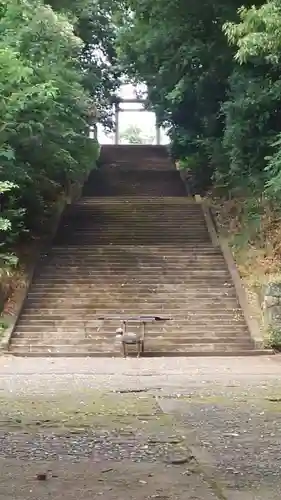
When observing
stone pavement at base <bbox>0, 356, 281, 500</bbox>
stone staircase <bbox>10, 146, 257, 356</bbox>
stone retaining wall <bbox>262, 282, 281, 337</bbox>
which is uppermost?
stone pavement at base <bbox>0, 356, 281, 500</bbox>

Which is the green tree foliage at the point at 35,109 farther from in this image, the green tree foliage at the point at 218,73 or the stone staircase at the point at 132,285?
the green tree foliage at the point at 218,73

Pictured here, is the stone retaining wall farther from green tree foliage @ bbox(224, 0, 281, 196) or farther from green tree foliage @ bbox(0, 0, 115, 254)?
green tree foliage @ bbox(0, 0, 115, 254)

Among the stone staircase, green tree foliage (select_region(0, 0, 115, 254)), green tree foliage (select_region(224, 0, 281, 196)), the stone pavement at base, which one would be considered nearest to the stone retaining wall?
the stone staircase

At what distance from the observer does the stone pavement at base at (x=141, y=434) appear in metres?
4.08

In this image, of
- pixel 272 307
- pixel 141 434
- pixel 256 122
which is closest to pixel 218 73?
pixel 256 122

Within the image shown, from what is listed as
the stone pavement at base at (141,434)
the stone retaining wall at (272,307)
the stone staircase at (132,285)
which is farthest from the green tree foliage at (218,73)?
the stone pavement at base at (141,434)

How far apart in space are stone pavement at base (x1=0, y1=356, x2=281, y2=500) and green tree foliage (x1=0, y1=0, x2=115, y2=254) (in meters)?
6.03

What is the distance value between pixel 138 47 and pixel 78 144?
5.90m

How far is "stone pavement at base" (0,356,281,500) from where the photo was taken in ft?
13.4

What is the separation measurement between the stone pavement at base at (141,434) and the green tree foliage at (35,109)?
6.03 m

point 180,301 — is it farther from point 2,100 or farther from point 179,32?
point 179,32

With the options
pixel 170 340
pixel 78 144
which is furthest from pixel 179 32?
pixel 170 340

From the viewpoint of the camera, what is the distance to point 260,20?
39.9 ft

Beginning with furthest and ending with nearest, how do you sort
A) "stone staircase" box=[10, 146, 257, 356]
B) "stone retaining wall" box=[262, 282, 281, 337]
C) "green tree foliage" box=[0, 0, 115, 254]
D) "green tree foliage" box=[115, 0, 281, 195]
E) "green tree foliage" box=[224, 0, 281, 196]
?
"green tree foliage" box=[224, 0, 281, 196]
"green tree foliage" box=[115, 0, 281, 195]
"green tree foliage" box=[0, 0, 115, 254]
"stone staircase" box=[10, 146, 257, 356]
"stone retaining wall" box=[262, 282, 281, 337]
